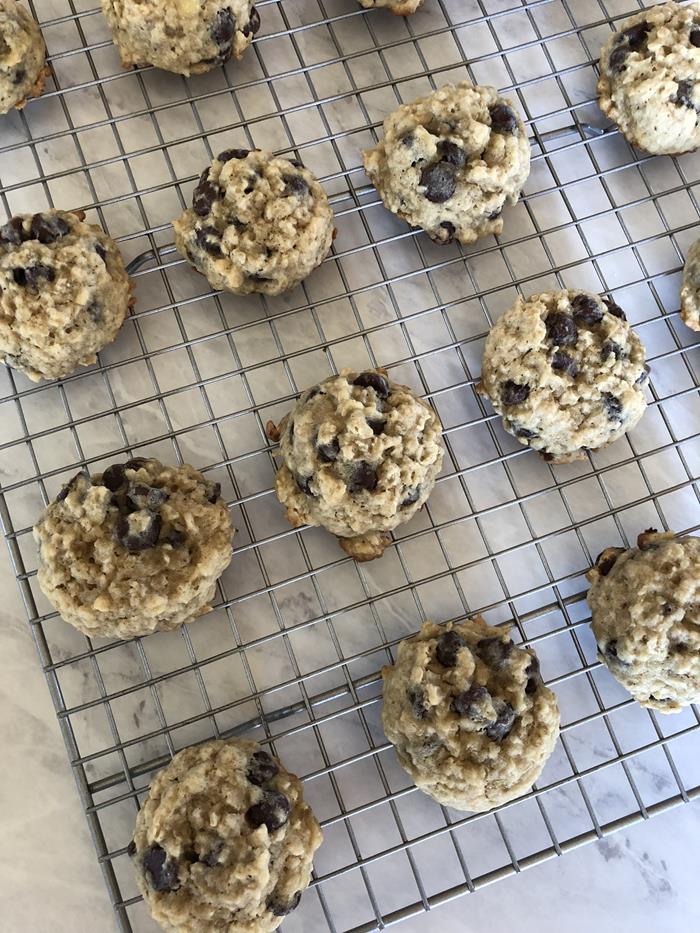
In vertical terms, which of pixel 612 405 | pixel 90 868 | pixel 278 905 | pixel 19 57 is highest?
pixel 19 57

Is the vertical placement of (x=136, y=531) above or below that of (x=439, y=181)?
below

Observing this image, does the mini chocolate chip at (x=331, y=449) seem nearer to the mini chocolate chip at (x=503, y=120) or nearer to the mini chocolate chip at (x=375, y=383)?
the mini chocolate chip at (x=375, y=383)

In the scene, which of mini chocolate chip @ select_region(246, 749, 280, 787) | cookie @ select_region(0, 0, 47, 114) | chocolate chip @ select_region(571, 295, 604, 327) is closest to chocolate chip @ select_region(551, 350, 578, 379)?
chocolate chip @ select_region(571, 295, 604, 327)

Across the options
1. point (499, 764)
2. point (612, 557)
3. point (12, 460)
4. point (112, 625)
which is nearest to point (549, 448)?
point (612, 557)

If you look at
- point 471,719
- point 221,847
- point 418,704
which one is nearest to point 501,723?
point 471,719

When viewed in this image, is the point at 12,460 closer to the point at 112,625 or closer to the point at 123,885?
the point at 112,625

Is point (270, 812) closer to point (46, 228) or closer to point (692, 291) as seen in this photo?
point (46, 228)
